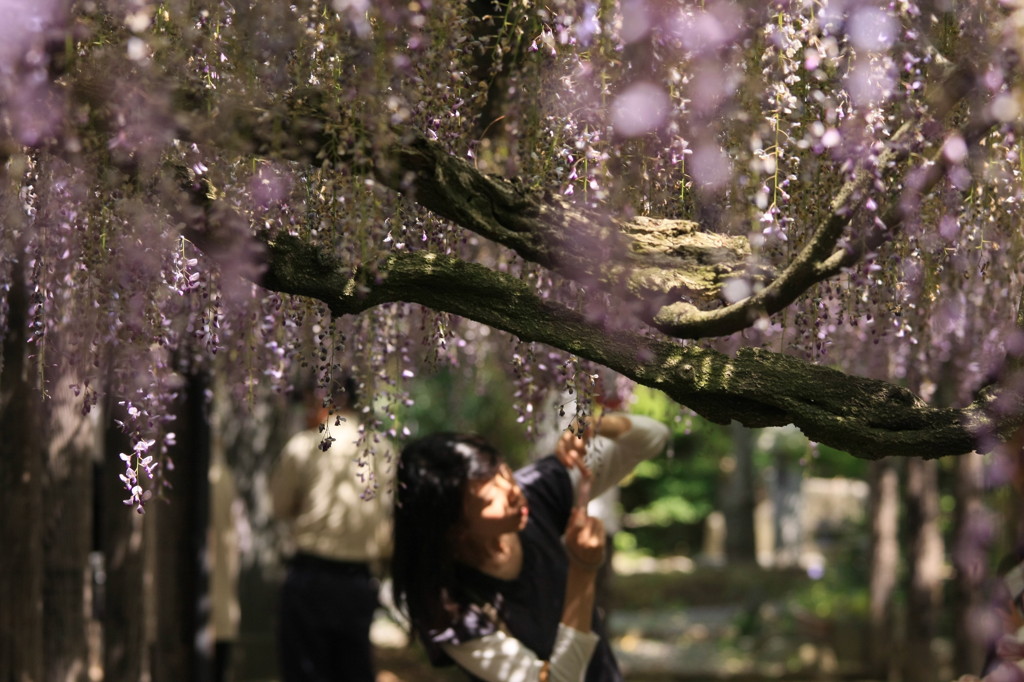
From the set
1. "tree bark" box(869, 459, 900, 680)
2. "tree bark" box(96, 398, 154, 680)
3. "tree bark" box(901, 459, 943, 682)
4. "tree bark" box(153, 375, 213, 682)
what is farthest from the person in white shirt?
"tree bark" box(869, 459, 900, 680)

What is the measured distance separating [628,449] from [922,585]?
445 cm

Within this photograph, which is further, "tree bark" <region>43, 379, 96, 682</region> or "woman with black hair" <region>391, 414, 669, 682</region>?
"tree bark" <region>43, 379, 96, 682</region>

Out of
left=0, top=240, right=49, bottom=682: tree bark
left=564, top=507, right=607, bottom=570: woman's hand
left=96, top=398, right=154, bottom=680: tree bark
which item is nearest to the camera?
left=564, top=507, right=607, bottom=570: woman's hand

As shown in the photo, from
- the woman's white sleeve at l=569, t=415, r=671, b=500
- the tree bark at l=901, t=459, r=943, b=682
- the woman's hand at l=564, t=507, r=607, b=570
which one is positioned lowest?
the tree bark at l=901, t=459, r=943, b=682

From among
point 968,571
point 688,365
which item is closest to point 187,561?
point 688,365

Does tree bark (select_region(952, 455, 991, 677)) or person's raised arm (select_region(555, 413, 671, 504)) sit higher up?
person's raised arm (select_region(555, 413, 671, 504))

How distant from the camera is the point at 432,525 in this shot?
3494 mm

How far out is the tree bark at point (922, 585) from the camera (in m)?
7.67

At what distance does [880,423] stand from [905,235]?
635 millimetres

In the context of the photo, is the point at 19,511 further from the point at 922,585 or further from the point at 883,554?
the point at 883,554

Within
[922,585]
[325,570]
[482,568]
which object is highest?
[482,568]

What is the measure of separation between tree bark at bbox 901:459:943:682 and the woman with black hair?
4.50 metres

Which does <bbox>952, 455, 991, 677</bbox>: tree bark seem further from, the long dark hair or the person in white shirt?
the long dark hair

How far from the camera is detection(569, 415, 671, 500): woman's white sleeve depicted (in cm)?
392
